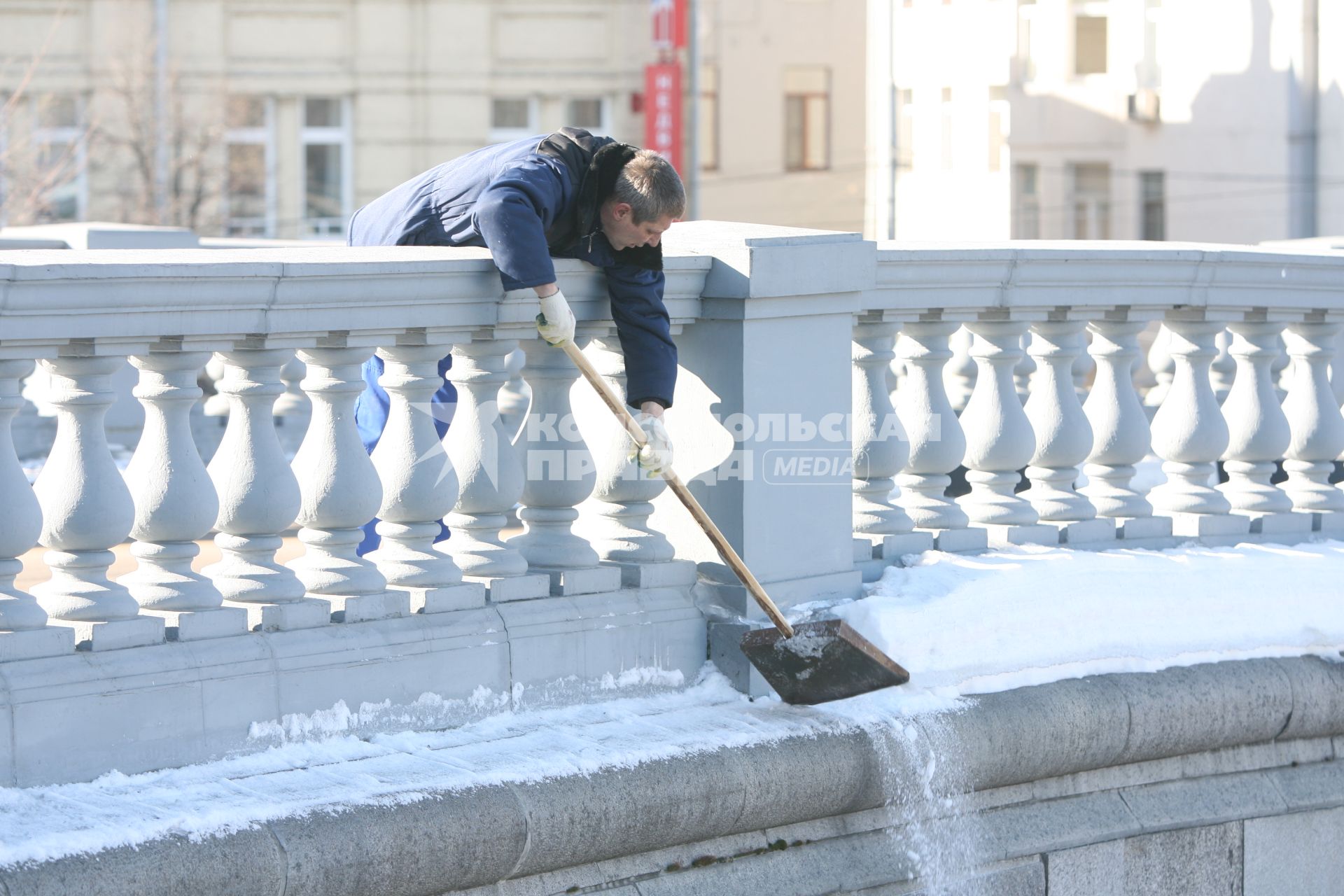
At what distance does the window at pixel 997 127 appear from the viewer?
29.4 metres

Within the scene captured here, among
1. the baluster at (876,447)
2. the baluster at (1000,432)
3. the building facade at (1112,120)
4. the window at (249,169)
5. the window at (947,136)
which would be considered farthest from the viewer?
the window at (947,136)

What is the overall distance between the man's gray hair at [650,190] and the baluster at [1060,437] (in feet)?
3.83

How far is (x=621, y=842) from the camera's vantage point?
369 cm

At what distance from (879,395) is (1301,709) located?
1.32 m

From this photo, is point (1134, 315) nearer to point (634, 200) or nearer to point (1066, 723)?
point (1066, 723)

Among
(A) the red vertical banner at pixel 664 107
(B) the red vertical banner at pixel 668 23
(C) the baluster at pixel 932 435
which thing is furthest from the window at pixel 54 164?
(C) the baluster at pixel 932 435

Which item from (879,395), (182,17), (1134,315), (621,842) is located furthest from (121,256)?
(182,17)

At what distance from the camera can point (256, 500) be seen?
12.2 feet

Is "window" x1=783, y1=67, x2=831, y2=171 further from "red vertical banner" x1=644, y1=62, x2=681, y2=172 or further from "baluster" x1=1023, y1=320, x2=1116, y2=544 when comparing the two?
"baluster" x1=1023, y1=320, x2=1116, y2=544

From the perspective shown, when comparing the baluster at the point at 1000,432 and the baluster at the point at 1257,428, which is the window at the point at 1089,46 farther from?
the baluster at the point at 1000,432

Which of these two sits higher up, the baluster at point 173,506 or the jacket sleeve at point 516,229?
the jacket sleeve at point 516,229

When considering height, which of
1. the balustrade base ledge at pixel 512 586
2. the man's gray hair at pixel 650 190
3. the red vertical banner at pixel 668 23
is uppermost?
the red vertical banner at pixel 668 23

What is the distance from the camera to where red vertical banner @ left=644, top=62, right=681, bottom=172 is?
31406 millimetres

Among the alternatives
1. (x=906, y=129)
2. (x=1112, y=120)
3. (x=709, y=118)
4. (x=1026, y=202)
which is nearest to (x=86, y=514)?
(x=1112, y=120)
